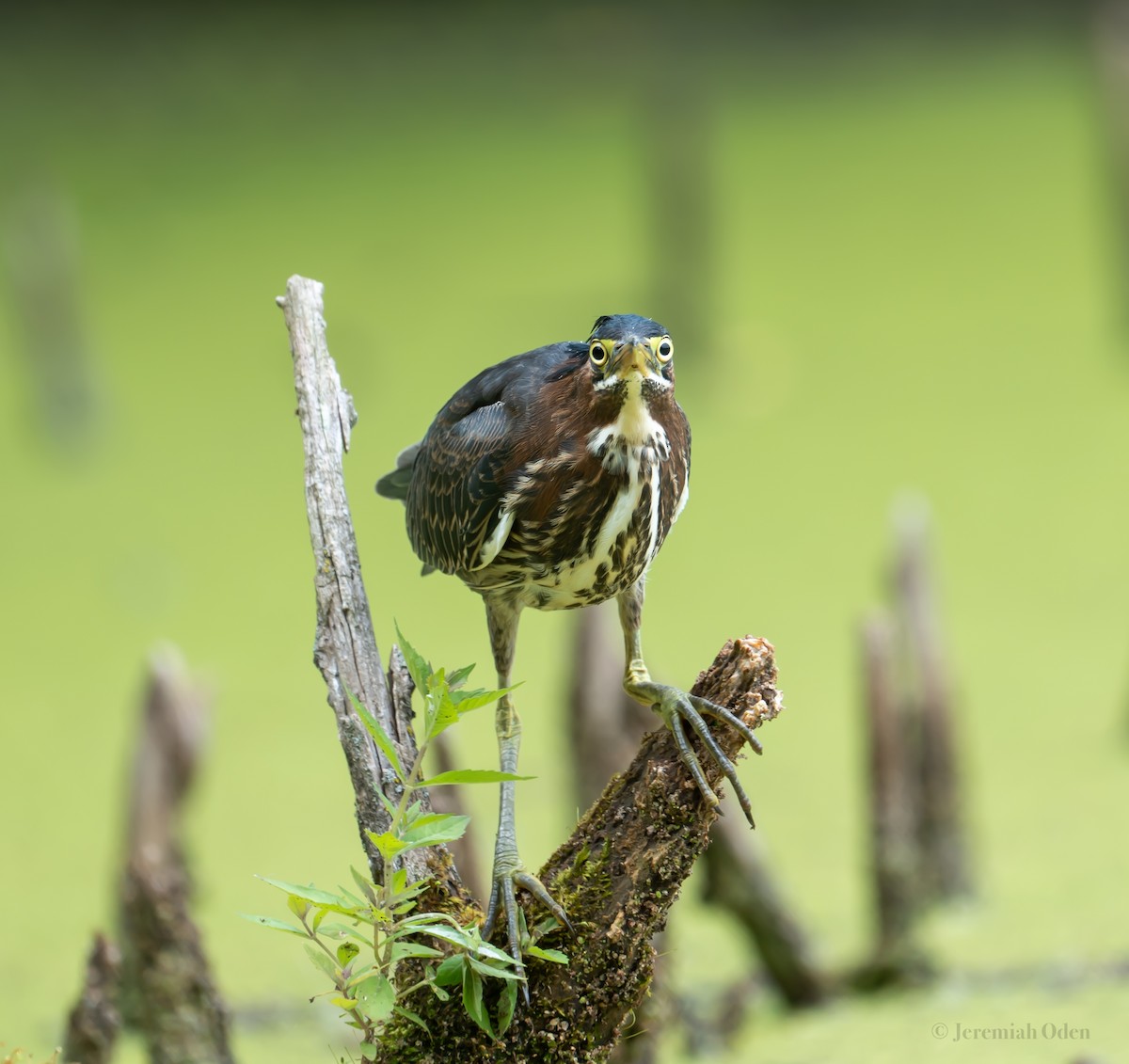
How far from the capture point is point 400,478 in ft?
6.34

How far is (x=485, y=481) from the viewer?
5.22ft

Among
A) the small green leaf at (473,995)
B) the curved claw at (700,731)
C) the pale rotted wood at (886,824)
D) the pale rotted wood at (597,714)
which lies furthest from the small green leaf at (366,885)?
the pale rotted wood at (886,824)

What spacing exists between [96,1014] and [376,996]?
0.69m

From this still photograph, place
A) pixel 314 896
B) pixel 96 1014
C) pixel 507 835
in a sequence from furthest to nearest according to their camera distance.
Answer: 1. pixel 96 1014
2. pixel 507 835
3. pixel 314 896

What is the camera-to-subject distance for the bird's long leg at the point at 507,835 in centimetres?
152

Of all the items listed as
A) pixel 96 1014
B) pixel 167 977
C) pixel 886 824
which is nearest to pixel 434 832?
pixel 96 1014

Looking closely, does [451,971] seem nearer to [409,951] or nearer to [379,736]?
[409,951]

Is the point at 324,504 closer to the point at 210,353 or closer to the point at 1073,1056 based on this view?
the point at 1073,1056

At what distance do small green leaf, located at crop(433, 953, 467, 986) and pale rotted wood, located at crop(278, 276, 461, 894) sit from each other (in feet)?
0.32

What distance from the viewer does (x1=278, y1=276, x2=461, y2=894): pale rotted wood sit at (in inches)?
60.1

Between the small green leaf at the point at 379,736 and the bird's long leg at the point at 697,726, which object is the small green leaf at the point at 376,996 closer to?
the small green leaf at the point at 379,736

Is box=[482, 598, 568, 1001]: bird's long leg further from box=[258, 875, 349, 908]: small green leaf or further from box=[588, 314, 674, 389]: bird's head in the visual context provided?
box=[588, 314, 674, 389]: bird's head

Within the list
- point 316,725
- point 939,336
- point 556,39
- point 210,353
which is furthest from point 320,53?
point 316,725

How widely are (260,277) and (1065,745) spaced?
9.70 ft
